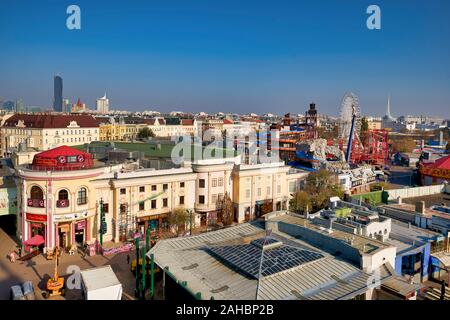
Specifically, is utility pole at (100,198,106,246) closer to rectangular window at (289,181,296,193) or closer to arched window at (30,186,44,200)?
arched window at (30,186,44,200)

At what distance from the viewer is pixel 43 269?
23.8 meters

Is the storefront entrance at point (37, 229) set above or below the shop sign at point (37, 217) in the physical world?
below

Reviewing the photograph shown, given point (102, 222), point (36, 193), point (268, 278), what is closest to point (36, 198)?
point (36, 193)

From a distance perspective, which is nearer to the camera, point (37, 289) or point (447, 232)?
point (37, 289)

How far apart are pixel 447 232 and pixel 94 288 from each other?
2288 centimetres

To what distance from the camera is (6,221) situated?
3297 cm

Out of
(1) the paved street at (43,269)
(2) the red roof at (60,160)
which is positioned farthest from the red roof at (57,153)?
(1) the paved street at (43,269)

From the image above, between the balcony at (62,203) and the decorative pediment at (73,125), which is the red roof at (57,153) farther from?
the decorative pediment at (73,125)

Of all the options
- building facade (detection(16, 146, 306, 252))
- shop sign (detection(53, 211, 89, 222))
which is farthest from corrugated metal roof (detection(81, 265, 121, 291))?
shop sign (detection(53, 211, 89, 222))

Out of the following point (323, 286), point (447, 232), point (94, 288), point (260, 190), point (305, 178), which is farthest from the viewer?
point (305, 178)

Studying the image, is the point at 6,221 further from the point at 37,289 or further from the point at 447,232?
the point at 447,232

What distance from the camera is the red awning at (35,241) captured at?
1021 inches

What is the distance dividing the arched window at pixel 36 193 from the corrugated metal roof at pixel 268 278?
447 inches
